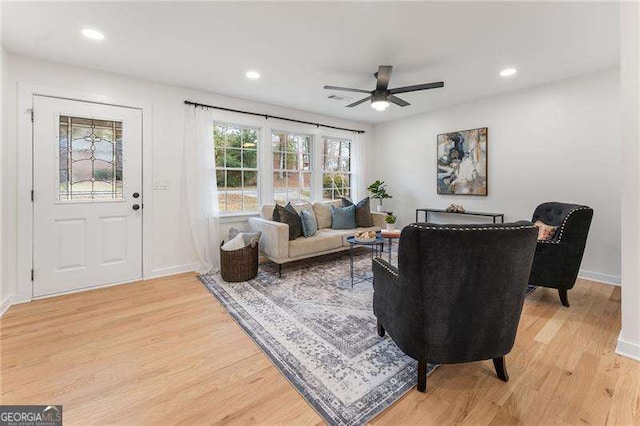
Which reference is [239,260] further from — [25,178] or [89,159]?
[25,178]

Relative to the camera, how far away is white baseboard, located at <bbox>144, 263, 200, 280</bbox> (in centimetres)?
365

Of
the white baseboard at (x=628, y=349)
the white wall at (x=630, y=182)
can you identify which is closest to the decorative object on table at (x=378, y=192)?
the white wall at (x=630, y=182)

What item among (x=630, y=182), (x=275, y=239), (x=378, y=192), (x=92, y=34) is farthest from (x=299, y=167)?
(x=630, y=182)

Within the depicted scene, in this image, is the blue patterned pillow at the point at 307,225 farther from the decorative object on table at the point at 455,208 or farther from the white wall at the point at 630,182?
the white wall at the point at 630,182

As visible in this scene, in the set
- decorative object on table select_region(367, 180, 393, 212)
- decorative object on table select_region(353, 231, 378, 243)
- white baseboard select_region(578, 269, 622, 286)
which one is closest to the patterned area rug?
decorative object on table select_region(353, 231, 378, 243)

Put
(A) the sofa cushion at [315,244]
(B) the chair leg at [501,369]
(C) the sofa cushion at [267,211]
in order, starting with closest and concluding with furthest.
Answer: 1. (B) the chair leg at [501,369]
2. (A) the sofa cushion at [315,244]
3. (C) the sofa cushion at [267,211]

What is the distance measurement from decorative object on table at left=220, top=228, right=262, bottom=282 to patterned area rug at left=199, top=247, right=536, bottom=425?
0.09m

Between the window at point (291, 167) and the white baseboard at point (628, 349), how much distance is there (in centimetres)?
389

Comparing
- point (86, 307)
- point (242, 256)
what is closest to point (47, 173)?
point (86, 307)

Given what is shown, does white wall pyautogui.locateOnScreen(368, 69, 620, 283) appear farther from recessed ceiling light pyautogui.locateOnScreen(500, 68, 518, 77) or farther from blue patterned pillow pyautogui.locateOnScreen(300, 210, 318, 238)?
blue patterned pillow pyautogui.locateOnScreen(300, 210, 318, 238)

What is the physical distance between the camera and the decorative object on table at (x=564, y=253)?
8.77ft

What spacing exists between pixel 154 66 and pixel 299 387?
348cm

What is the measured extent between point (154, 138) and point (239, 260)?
74.5 inches

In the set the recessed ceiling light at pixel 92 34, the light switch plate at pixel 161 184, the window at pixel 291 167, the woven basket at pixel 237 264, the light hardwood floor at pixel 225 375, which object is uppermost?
the recessed ceiling light at pixel 92 34
